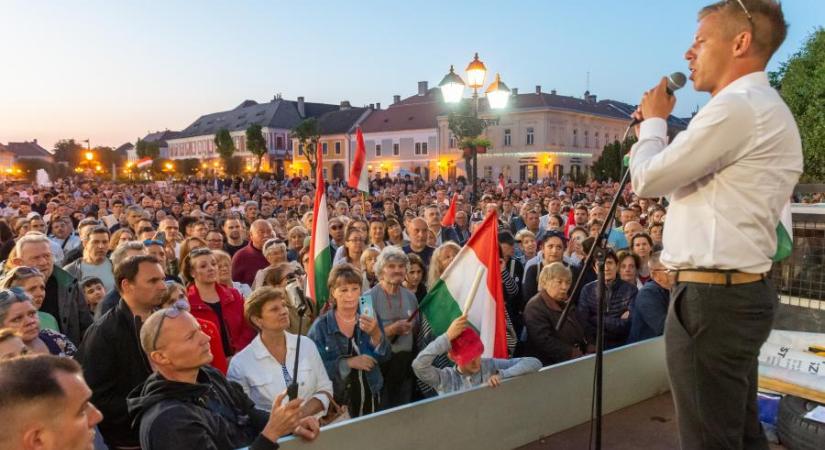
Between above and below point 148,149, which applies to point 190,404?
below

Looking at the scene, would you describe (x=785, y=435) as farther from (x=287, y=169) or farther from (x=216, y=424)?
(x=287, y=169)

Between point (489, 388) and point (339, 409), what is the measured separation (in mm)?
1059

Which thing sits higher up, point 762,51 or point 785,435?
point 762,51

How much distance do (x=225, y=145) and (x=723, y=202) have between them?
86.5 m

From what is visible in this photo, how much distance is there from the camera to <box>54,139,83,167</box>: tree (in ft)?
334

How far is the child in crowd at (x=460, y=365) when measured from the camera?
444 cm

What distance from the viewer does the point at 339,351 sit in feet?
15.6

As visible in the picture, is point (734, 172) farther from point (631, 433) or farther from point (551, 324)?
point (551, 324)

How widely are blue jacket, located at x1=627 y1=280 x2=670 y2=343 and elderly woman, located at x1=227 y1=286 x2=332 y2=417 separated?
317 cm

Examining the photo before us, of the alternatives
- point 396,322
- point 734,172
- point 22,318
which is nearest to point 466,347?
point 396,322

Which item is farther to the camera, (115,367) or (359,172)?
(359,172)

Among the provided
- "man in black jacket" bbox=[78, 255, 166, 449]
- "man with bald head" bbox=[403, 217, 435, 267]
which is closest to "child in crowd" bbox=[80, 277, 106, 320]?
"man in black jacket" bbox=[78, 255, 166, 449]

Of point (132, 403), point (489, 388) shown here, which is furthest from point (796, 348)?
point (132, 403)

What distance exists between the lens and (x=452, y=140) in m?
65.4
